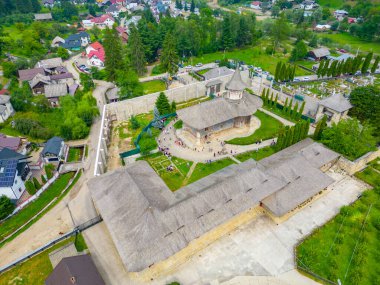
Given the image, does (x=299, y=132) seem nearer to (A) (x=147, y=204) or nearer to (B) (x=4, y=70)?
(A) (x=147, y=204)

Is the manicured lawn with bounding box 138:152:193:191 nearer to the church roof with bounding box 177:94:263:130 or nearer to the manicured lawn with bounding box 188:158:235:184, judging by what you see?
the manicured lawn with bounding box 188:158:235:184

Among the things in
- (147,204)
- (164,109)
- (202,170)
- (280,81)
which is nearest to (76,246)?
(147,204)

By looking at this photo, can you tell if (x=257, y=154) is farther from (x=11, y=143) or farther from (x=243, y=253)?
(x=11, y=143)

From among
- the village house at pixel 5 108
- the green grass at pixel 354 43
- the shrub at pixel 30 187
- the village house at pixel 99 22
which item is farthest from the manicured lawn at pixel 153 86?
the green grass at pixel 354 43

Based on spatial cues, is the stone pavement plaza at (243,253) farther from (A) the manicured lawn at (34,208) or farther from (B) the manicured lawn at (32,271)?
(A) the manicured lawn at (34,208)

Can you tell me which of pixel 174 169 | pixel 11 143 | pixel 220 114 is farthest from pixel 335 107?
pixel 11 143

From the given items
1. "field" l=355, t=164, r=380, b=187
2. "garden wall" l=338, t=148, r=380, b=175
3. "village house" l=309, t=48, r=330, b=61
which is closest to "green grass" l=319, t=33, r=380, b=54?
"village house" l=309, t=48, r=330, b=61
